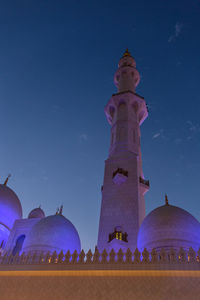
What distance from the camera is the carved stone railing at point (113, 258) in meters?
9.74

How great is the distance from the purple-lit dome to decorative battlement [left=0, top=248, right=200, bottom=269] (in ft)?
4.71

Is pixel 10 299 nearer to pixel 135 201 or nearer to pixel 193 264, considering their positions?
pixel 193 264

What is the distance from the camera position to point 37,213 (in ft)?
84.0

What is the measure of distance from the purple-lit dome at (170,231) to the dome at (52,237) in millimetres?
4741

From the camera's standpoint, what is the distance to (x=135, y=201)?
17.9m

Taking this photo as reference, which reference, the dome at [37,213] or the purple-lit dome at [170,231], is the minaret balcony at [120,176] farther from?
the dome at [37,213]

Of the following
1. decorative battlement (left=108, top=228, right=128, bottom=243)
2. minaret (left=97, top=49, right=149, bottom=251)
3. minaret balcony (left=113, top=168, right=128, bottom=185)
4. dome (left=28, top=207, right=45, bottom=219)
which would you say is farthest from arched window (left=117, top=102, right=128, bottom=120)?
dome (left=28, top=207, right=45, bottom=219)

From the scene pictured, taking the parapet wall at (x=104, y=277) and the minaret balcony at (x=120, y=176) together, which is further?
the minaret balcony at (x=120, y=176)

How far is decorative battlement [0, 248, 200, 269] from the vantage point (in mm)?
9734

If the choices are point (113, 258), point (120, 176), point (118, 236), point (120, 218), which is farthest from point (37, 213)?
point (113, 258)

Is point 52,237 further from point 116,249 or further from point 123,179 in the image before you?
point 123,179

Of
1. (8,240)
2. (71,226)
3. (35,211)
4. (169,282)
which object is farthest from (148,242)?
(35,211)

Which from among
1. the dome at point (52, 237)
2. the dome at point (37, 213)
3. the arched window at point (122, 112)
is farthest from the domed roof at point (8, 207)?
the arched window at point (122, 112)

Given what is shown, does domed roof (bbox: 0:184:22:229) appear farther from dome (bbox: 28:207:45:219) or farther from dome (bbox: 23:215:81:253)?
dome (bbox: 23:215:81:253)
